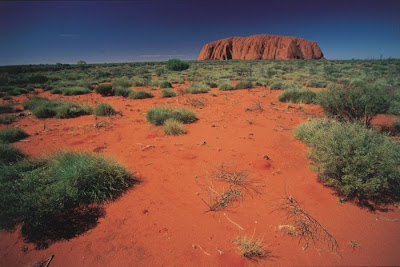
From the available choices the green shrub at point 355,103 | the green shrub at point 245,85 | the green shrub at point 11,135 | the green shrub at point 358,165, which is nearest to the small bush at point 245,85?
the green shrub at point 245,85

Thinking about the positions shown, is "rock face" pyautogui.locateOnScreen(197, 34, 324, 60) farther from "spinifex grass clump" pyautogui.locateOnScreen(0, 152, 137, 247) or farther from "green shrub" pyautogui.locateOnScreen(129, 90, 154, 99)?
"spinifex grass clump" pyautogui.locateOnScreen(0, 152, 137, 247)

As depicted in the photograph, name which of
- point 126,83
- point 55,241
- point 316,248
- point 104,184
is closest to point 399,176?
point 316,248

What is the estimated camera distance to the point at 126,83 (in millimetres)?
14125

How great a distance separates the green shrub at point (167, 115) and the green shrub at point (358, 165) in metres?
4.28

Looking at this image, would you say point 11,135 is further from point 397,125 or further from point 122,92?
point 397,125

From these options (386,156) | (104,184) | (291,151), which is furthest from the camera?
(291,151)

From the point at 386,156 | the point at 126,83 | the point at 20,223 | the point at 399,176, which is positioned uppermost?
the point at 126,83

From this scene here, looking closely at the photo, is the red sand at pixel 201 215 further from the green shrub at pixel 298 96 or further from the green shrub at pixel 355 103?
the green shrub at pixel 298 96

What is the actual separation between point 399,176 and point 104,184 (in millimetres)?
4642

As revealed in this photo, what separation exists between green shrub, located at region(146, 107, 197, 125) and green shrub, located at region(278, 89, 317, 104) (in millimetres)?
5197

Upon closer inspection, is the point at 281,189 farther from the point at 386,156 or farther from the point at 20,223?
the point at 20,223

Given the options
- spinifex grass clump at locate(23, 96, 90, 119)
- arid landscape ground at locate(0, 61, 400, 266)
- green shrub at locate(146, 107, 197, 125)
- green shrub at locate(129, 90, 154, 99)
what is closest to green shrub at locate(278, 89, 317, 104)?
arid landscape ground at locate(0, 61, 400, 266)

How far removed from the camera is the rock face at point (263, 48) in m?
76.1

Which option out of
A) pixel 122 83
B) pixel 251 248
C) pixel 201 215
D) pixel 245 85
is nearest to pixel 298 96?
pixel 245 85
